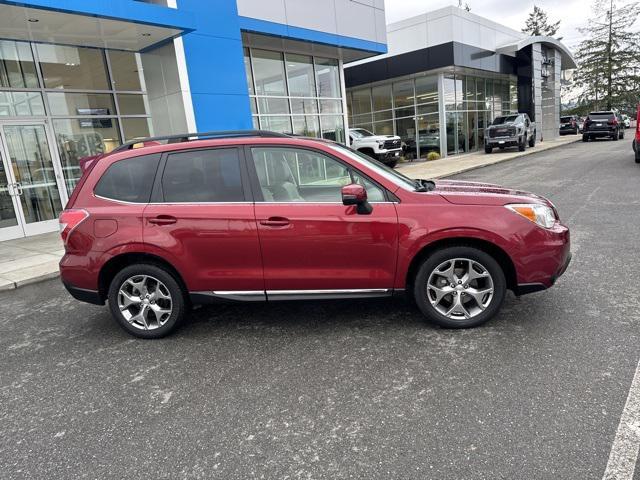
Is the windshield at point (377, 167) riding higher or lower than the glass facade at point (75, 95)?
lower

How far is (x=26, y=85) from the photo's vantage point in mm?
10648

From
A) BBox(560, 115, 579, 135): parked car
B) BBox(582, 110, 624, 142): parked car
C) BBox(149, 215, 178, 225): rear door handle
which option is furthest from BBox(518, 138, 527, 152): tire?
BBox(149, 215, 178, 225): rear door handle

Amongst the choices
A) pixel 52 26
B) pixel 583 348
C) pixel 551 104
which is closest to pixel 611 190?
pixel 583 348

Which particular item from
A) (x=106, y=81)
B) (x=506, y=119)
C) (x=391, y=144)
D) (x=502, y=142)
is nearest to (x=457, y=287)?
(x=106, y=81)

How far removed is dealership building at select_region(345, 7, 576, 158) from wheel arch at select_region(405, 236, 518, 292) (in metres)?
21.5

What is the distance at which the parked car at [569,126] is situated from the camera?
41719 mm

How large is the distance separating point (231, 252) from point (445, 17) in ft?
76.8

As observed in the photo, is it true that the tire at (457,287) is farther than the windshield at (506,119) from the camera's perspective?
No

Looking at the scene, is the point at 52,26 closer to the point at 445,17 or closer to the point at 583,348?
the point at 583,348

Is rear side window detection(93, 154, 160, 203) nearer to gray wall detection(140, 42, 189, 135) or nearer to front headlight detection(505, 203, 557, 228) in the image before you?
front headlight detection(505, 203, 557, 228)

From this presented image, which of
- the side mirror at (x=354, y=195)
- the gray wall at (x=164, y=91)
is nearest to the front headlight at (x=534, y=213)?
the side mirror at (x=354, y=195)

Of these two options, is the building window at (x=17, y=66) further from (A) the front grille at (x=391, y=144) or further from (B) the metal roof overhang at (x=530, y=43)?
(B) the metal roof overhang at (x=530, y=43)

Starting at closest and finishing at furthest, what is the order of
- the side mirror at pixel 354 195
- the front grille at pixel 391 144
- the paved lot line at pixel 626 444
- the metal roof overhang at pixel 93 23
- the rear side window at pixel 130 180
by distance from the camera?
the paved lot line at pixel 626 444 < the side mirror at pixel 354 195 < the rear side window at pixel 130 180 < the metal roof overhang at pixel 93 23 < the front grille at pixel 391 144

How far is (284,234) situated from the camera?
3926 mm
